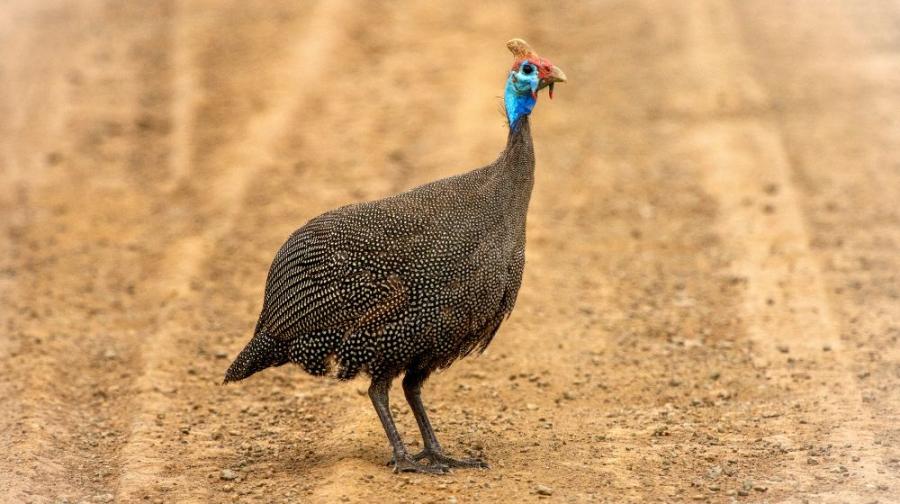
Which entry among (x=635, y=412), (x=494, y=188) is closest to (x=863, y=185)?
(x=635, y=412)

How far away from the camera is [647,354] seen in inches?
278

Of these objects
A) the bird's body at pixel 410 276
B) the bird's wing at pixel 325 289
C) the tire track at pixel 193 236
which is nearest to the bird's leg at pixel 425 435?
the bird's body at pixel 410 276

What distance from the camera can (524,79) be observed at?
529 cm

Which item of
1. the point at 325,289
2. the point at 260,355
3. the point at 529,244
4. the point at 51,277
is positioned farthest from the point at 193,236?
the point at 325,289

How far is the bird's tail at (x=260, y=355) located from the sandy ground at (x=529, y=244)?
18.4 inches

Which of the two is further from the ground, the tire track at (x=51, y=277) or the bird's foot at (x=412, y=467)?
the tire track at (x=51, y=277)

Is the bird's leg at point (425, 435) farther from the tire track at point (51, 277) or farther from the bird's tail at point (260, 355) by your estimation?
the tire track at point (51, 277)

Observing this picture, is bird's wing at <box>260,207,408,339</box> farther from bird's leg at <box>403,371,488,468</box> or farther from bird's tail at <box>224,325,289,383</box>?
bird's leg at <box>403,371,488,468</box>

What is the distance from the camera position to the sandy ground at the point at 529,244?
A: 219 inches

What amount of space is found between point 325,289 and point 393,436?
29.2 inches

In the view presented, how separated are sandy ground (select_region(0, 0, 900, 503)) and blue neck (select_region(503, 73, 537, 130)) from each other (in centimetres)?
159

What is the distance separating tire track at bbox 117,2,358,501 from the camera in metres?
5.59

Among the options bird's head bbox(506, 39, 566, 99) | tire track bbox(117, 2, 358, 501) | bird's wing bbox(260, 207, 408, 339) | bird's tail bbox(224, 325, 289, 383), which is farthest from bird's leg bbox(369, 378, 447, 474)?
bird's head bbox(506, 39, 566, 99)

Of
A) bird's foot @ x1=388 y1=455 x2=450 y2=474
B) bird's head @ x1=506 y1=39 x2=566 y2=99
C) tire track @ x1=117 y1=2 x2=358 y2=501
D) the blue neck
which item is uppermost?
bird's head @ x1=506 y1=39 x2=566 y2=99
